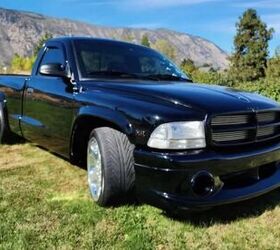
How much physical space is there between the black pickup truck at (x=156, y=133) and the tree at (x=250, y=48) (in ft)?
107

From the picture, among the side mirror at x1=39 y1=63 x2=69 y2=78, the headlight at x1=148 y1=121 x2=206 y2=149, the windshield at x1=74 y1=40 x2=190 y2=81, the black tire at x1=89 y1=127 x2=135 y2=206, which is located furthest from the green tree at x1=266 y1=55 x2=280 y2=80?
the headlight at x1=148 y1=121 x2=206 y2=149

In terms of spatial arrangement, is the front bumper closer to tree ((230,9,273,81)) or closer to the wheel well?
the wheel well

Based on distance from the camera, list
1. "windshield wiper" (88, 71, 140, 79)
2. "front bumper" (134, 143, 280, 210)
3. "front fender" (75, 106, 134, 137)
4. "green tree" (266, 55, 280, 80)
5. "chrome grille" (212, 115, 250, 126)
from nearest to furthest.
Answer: "front bumper" (134, 143, 280, 210)
"chrome grille" (212, 115, 250, 126)
"front fender" (75, 106, 134, 137)
"windshield wiper" (88, 71, 140, 79)
"green tree" (266, 55, 280, 80)

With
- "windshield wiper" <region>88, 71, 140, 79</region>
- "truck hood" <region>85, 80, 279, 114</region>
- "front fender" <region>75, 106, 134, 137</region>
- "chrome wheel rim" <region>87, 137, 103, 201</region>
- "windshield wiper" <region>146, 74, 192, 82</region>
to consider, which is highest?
"windshield wiper" <region>88, 71, 140, 79</region>

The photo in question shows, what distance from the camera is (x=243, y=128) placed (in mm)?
3863

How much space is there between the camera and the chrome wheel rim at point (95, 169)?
424cm

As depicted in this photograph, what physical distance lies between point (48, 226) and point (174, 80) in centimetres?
212

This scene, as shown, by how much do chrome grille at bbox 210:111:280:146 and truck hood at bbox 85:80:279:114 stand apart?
6 centimetres

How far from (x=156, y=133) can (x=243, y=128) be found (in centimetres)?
74

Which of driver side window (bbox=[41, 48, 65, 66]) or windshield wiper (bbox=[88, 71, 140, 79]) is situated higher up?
driver side window (bbox=[41, 48, 65, 66])

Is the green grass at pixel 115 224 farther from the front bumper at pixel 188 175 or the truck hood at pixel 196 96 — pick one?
the truck hood at pixel 196 96

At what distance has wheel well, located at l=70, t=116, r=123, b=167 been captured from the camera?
174 inches

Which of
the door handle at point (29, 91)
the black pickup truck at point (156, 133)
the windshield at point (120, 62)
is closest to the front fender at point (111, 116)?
the black pickup truck at point (156, 133)

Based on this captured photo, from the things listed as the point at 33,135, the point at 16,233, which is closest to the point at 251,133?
the point at 16,233
